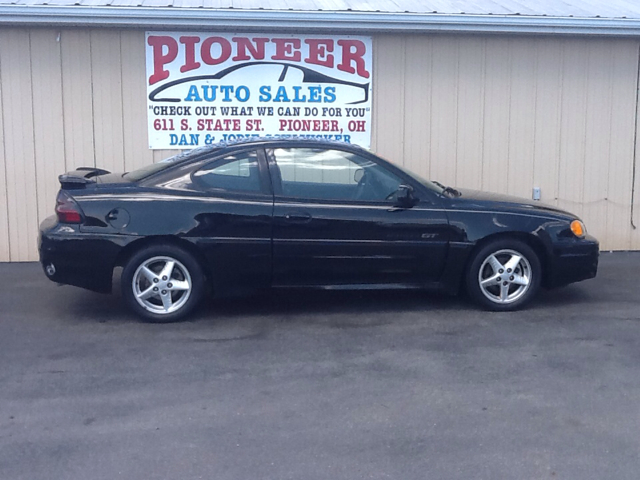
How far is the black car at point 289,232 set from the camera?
22.2 feet

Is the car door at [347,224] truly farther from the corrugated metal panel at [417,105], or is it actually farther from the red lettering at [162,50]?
the red lettering at [162,50]

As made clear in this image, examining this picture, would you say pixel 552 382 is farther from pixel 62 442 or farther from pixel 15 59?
pixel 15 59

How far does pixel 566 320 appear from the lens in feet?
23.2

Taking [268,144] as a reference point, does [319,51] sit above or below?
above

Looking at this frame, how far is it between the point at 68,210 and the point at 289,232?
1.78 metres

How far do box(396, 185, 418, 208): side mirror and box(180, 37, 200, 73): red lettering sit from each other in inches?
133

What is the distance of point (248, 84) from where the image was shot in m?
9.40

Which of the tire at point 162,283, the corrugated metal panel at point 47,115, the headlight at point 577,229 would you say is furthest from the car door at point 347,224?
the corrugated metal panel at point 47,115

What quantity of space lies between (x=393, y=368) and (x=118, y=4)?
17.4ft

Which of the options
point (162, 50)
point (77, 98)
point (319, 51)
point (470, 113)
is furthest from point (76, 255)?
point (470, 113)

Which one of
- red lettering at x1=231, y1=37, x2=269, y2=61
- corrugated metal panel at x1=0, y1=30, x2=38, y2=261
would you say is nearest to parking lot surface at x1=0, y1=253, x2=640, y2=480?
corrugated metal panel at x1=0, y1=30, x2=38, y2=261

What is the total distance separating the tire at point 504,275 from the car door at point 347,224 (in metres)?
0.34

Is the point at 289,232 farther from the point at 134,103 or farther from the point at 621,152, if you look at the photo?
the point at 621,152

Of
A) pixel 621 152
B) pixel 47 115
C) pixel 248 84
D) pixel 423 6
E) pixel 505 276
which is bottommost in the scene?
pixel 505 276
